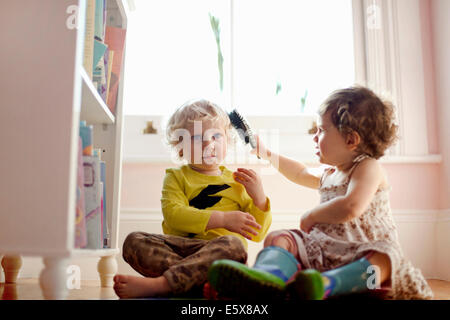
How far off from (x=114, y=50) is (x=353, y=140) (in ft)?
2.47

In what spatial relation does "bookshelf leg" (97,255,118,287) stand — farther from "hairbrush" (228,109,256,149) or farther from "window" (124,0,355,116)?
"window" (124,0,355,116)

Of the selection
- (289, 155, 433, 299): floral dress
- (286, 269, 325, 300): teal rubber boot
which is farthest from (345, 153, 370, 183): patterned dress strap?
(286, 269, 325, 300): teal rubber boot

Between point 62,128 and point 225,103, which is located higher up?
point 225,103

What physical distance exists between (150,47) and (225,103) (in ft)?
1.41

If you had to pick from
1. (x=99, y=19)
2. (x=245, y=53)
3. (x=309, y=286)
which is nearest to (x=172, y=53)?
(x=245, y=53)

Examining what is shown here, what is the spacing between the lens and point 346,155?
99cm

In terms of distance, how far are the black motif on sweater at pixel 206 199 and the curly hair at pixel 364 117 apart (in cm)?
37

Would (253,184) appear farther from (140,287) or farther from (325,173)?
(140,287)

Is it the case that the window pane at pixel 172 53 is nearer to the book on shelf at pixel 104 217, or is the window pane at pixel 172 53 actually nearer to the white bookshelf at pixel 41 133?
the book on shelf at pixel 104 217

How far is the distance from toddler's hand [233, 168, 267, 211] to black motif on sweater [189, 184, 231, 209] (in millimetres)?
84

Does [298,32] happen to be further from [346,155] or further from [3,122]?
[3,122]

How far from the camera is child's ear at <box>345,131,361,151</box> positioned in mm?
958

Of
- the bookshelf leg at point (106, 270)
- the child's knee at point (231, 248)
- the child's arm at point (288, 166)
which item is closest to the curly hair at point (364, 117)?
the child's arm at point (288, 166)
